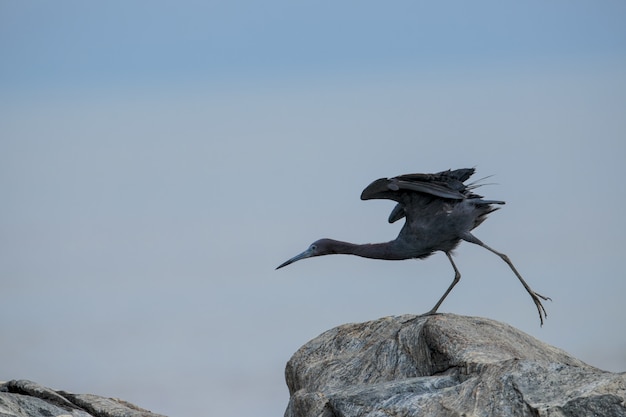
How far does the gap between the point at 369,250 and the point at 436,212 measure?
151cm

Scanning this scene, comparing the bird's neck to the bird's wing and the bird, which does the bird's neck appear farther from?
the bird's wing

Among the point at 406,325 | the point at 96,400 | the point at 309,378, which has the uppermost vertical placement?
the point at 406,325

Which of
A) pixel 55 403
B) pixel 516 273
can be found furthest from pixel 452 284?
pixel 55 403

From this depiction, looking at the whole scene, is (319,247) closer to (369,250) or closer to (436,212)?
(369,250)

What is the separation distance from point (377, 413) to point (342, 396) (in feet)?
1.82

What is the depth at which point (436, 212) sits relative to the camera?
624 inches

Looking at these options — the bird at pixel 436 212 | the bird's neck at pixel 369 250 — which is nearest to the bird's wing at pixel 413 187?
the bird at pixel 436 212

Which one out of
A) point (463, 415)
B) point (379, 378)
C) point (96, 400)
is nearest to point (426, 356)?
point (379, 378)

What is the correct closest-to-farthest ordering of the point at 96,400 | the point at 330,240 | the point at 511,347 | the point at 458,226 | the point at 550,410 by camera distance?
the point at 550,410 → the point at 511,347 → the point at 96,400 → the point at 458,226 → the point at 330,240

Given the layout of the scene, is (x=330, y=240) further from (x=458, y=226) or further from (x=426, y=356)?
(x=426, y=356)


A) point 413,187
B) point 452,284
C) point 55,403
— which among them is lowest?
point 55,403

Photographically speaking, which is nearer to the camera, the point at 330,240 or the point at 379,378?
the point at 379,378

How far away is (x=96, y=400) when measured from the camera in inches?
530

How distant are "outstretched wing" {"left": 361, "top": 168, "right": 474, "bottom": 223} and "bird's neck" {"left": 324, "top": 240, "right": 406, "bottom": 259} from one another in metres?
0.84
